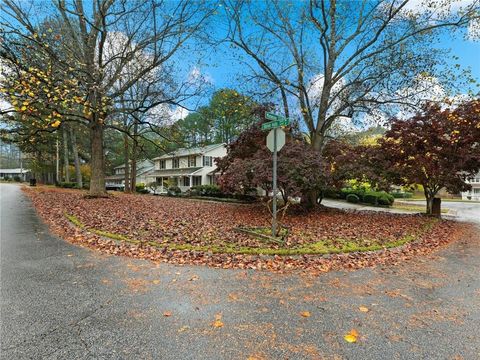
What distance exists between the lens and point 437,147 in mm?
11922

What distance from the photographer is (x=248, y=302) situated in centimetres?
363

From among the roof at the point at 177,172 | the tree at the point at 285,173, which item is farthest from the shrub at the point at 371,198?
the roof at the point at 177,172

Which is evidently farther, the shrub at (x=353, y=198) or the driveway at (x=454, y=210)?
the shrub at (x=353, y=198)

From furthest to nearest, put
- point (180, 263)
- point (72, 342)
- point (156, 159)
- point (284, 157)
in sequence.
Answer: point (156, 159) < point (284, 157) < point (180, 263) < point (72, 342)

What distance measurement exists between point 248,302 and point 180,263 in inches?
76.7

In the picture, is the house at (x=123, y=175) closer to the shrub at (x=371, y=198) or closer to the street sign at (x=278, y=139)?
the shrub at (x=371, y=198)

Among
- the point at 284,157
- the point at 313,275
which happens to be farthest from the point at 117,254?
the point at 284,157

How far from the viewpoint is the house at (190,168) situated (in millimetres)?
33500

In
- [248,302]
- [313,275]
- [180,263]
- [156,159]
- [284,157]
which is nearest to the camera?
[248,302]

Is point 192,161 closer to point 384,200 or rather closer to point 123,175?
point 123,175

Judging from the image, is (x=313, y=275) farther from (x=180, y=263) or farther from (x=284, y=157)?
(x=284, y=157)

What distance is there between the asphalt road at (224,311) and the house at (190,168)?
89.6 ft

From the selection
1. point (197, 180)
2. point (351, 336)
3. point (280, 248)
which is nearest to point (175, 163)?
point (197, 180)

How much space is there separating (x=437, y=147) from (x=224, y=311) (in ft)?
40.7
